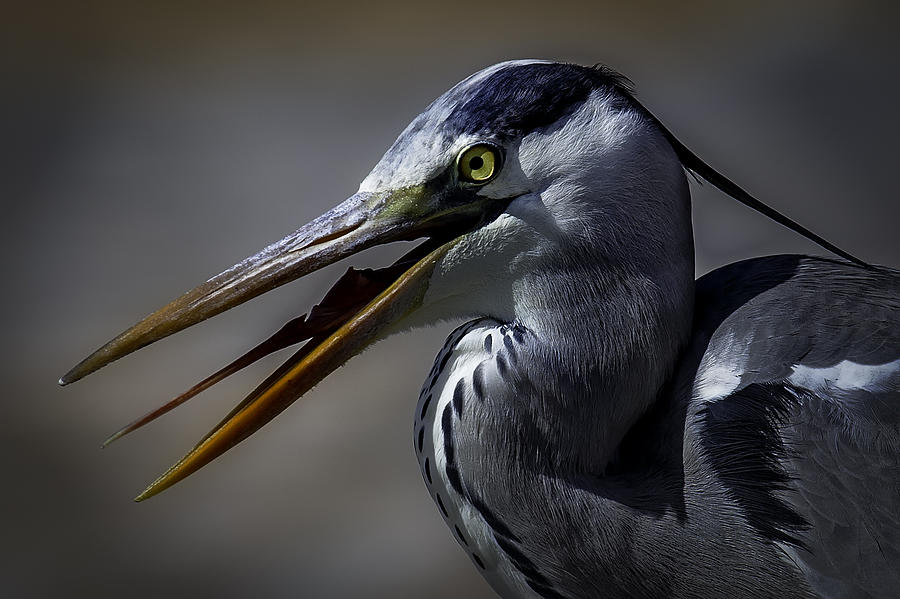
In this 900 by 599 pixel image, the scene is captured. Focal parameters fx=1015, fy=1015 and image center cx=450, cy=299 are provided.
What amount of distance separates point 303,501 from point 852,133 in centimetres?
186

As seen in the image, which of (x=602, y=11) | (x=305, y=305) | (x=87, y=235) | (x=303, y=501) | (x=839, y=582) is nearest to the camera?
(x=839, y=582)

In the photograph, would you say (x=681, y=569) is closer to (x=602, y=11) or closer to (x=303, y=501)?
(x=303, y=501)

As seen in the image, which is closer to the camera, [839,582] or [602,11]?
[839,582]

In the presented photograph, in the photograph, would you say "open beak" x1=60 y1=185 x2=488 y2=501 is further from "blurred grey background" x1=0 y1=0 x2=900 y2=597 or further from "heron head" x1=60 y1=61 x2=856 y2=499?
"blurred grey background" x1=0 y1=0 x2=900 y2=597

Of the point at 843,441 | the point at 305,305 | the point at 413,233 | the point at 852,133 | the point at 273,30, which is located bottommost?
the point at 852,133

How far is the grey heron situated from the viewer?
32.6 inches

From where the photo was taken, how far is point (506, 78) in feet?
2.74

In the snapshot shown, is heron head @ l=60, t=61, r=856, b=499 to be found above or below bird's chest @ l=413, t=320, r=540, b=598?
above

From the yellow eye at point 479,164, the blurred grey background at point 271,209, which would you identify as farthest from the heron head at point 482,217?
the blurred grey background at point 271,209

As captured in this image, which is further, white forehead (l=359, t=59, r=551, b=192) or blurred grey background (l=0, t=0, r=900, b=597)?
blurred grey background (l=0, t=0, r=900, b=597)

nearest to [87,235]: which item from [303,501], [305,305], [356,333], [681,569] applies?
[305,305]

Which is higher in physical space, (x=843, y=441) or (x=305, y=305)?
(x=305, y=305)

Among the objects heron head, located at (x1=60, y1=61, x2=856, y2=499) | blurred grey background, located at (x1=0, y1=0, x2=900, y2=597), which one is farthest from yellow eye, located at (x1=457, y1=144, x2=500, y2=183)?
blurred grey background, located at (x1=0, y1=0, x2=900, y2=597)

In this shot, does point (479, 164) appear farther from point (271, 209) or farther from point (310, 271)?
point (271, 209)
